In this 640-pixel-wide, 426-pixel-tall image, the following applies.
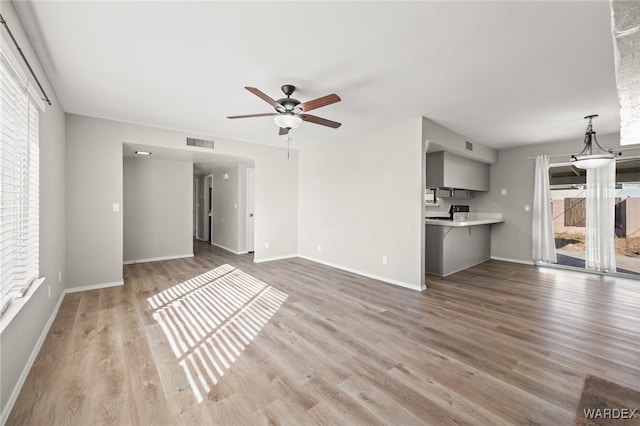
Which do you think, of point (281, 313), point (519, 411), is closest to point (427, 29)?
point (519, 411)

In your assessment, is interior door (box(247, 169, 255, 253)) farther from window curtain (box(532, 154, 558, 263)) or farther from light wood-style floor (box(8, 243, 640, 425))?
window curtain (box(532, 154, 558, 263))

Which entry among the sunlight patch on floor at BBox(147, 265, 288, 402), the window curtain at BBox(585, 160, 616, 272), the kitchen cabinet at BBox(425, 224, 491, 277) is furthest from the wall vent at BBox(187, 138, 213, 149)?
the window curtain at BBox(585, 160, 616, 272)

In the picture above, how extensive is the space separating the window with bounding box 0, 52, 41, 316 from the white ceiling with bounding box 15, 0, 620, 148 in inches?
20.1

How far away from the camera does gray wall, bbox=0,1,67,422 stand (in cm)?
164

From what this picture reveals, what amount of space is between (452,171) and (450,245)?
56.3 inches

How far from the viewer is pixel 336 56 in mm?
2283

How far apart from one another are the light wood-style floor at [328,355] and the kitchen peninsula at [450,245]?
87 cm

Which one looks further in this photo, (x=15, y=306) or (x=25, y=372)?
(x=25, y=372)

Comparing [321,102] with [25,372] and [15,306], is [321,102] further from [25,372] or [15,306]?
[25,372]

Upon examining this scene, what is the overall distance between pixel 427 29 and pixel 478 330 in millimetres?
2782

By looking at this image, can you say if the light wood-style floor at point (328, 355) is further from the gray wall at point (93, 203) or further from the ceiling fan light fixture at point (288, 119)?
the ceiling fan light fixture at point (288, 119)

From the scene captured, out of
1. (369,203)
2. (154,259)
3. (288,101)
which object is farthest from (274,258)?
(288,101)

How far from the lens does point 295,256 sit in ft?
20.2

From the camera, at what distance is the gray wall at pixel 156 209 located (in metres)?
5.55
